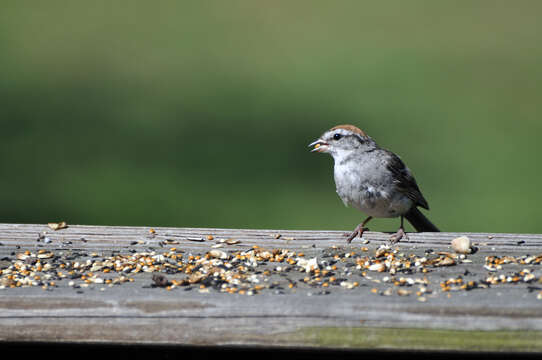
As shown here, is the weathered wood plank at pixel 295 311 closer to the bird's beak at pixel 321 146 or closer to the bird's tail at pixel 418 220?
the bird's beak at pixel 321 146

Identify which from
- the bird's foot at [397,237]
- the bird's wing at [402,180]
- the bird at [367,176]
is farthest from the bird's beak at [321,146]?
the bird's foot at [397,237]

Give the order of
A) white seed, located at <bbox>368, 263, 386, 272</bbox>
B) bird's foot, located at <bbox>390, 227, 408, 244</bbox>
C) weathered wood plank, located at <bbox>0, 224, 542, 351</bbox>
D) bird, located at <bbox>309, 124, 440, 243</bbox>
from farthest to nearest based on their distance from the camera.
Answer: bird, located at <bbox>309, 124, 440, 243</bbox> < bird's foot, located at <bbox>390, 227, 408, 244</bbox> < white seed, located at <bbox>368, 263, 386, 272</bbox> < weathered wood plank, located at <bbox>0, 224, 542, 351</bbox>

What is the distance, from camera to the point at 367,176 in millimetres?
4215

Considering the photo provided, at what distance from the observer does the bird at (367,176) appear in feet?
13.7

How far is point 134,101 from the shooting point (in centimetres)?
990

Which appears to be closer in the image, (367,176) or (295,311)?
(295,311)

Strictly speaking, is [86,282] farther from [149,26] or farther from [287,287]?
[149,26]

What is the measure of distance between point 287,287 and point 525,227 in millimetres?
4837

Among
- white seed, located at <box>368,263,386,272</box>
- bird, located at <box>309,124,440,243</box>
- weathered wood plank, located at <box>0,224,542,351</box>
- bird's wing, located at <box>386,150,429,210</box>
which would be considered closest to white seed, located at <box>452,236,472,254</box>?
weathered wood plank, located at <box>0,224,542,351</box>

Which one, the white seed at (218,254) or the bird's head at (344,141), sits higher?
the bird's head at (344,141)

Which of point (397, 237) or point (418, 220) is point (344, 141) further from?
point (397, 237)

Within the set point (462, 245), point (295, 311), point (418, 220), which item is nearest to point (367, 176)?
point (418, 220)

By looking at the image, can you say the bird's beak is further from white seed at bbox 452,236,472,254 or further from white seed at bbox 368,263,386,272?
white seed at bbox 368,263,386,272

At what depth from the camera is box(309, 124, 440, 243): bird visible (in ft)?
13.7
